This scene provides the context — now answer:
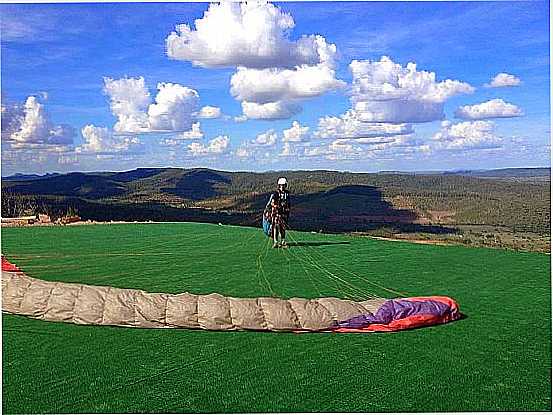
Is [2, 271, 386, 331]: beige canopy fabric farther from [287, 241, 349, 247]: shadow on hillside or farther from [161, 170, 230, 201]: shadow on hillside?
[161, 170, 230, 201]: shadow on hillside

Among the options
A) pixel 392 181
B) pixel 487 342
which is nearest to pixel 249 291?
pixel 487 342

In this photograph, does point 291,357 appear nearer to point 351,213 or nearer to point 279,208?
point 279,208

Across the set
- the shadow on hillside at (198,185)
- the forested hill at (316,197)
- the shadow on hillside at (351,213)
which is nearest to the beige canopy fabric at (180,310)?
the forested hill at (316,197)

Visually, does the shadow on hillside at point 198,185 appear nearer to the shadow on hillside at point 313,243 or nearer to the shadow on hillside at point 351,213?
the shadow on hillside at point 351,213

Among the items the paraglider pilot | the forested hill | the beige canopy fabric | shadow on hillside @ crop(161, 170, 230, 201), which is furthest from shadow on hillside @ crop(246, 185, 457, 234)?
the beige canopy fabric

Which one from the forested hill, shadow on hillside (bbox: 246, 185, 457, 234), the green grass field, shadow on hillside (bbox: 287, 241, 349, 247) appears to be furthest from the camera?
the forested hill

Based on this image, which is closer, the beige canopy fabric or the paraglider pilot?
the beige canopy fabric
